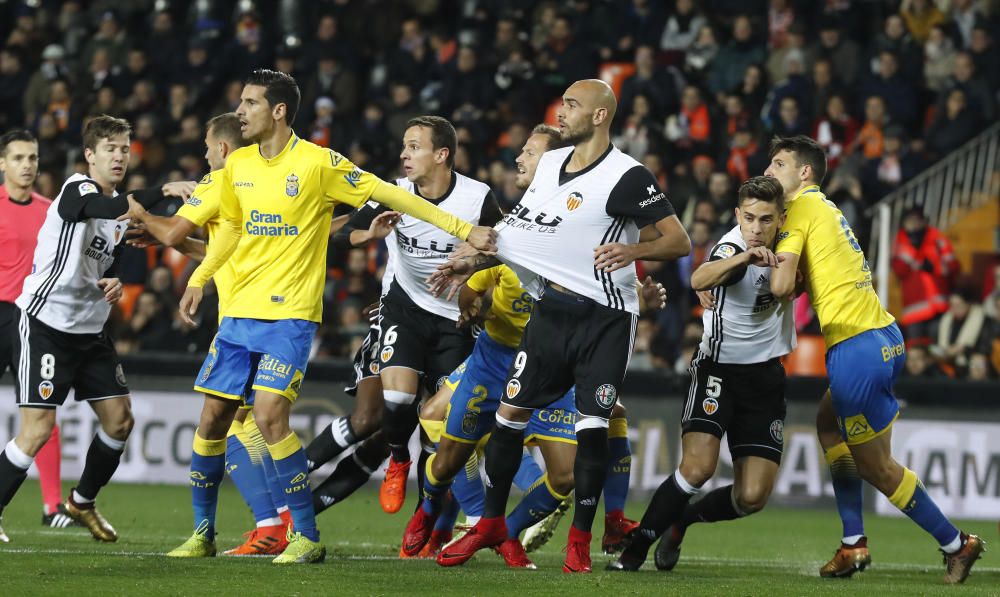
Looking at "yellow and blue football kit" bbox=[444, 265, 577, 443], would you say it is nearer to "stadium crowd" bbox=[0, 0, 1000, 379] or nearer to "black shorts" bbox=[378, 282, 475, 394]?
"black shorts" bbox=[378, 282, 475, 394]

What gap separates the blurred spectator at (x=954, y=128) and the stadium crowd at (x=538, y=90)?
0.02m

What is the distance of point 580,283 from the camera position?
806 cm

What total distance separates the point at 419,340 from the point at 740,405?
2.29 m

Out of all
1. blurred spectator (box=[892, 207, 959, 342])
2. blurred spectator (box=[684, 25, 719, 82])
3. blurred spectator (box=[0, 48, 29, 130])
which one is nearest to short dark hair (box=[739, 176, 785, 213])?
blurred spectator (box=[892, 207, 959, 342])

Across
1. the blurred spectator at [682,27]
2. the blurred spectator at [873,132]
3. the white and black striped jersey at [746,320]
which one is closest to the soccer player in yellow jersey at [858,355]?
the white and black striped jersey at [746,320]

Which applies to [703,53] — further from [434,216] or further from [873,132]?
[434,216]

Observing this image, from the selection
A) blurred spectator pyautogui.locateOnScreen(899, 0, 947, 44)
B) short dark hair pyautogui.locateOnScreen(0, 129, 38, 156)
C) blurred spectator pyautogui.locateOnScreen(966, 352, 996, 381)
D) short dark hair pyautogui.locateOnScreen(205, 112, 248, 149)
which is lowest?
blurred spectator pyautogui.locateOnScreen(966, 352, 996, 381)

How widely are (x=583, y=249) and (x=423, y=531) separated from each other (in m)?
2.18

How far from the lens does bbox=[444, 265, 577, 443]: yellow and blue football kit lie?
885cm

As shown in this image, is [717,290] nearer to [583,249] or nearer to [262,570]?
[583,249]

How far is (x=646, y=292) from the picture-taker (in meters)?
8.61

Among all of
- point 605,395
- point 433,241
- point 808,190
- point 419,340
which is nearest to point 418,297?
point 419,340

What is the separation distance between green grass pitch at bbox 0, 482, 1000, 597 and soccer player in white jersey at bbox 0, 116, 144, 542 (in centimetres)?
80

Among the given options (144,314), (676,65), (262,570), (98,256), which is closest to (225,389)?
(262,570)
